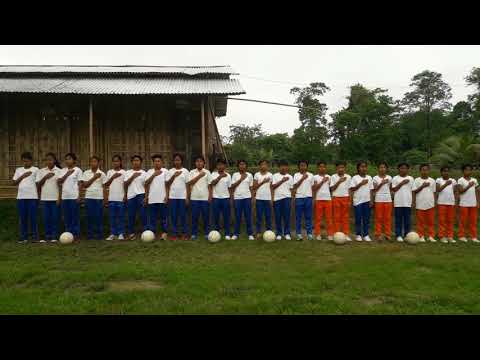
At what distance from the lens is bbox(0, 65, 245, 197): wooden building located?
10805 millimetres

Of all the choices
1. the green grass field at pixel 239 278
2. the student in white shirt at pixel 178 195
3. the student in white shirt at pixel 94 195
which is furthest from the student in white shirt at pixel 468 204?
the student in white shirt at pixel 94 195

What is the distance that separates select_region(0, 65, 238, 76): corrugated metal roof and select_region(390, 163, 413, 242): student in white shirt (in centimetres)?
629

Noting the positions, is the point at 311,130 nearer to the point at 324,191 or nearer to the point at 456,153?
the point at 456,153

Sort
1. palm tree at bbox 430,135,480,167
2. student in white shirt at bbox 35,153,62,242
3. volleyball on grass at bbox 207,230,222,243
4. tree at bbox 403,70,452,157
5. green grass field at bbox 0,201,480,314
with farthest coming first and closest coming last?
tree at bbox 403,70,452,157
palm tree at bbox 430,135,480,167
student in white shirt at bbox 35,153,62,242
volleyball on grass at bbox 207,230,222,243
green grass field at bbox 0,201,480,314

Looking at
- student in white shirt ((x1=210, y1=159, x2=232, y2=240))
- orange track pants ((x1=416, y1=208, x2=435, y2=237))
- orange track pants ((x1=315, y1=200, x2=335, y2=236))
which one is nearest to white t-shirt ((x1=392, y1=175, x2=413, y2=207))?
orange track pants ((x1=416, y1=208, x2=435, y2=237))

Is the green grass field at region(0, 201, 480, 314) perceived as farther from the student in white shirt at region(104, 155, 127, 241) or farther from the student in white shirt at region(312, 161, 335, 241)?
the student in white shirt at region(312, 161, 335, 241)

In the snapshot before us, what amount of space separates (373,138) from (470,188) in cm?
2004

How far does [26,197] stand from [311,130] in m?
26.4

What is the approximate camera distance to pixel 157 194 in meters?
7.38

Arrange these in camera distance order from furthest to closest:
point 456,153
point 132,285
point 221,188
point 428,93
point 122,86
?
point 428,93, point 456,153, point 122,86, point 221,188, point 132,285

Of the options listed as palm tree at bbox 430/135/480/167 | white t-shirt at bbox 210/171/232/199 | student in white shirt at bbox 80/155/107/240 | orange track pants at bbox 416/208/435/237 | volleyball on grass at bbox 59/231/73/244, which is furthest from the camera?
palm tree at bbox 430/135/480/167

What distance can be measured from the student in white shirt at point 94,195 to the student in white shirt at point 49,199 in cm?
57

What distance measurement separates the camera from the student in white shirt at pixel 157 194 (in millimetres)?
7387

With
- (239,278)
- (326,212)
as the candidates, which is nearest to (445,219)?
(326,212)
